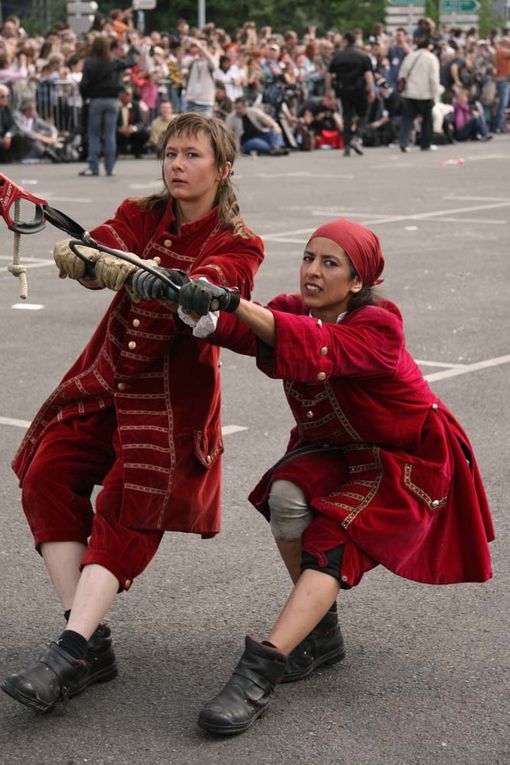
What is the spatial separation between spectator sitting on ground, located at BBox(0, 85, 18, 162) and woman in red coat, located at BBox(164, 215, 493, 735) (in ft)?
61.3

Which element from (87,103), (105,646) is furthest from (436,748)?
(87,103)

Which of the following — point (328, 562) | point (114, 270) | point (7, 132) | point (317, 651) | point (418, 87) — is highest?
point (114, 270)

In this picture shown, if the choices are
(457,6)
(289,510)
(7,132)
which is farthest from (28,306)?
(457,6)

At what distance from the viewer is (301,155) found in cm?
2569

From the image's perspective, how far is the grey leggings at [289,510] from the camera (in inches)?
148

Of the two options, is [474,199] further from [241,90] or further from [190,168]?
[190,168]

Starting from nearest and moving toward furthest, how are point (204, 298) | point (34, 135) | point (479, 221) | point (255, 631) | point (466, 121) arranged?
point (204, 298) < point (255, 631) < point (479, 221) < point (34, 135) < point (466, 121)

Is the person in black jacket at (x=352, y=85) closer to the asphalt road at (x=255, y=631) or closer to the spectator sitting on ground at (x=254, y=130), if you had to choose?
the spectator sitting on ground at (x=254, y=130)

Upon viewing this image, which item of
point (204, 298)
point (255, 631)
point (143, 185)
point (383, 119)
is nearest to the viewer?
point (204, 298)

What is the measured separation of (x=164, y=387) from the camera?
3824 millimetres

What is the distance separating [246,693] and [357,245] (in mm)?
1149

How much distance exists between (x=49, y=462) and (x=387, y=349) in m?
0.93

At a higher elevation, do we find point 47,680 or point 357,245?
point 357,245

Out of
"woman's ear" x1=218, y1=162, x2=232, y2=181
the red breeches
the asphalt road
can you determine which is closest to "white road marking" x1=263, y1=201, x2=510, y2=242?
the asphalt road
